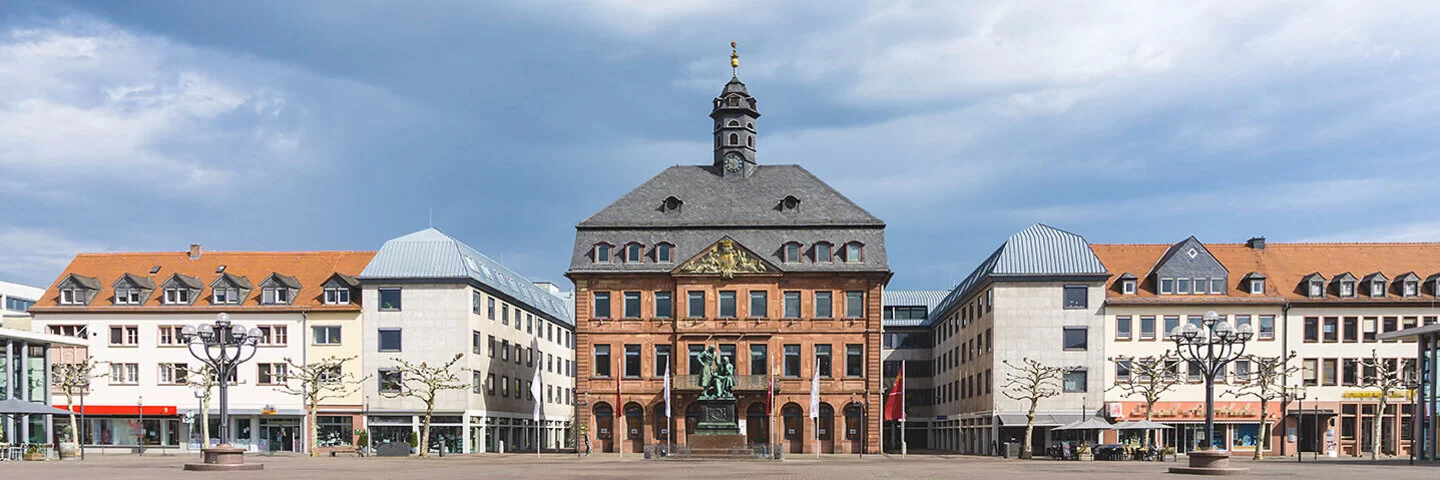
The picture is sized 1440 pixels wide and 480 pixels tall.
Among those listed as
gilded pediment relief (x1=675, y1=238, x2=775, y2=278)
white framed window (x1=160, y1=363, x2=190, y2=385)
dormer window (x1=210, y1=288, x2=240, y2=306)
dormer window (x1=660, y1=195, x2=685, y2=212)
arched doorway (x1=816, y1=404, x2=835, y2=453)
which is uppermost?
dormer window (x1=660, y1=195, x2=685, y2=212)

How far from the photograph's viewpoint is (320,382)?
77.6m

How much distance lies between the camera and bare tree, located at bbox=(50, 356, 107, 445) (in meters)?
77.0

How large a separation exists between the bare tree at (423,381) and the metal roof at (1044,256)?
31.8 metres

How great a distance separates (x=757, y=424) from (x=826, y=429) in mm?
4210

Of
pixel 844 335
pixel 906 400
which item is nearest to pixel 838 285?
pixel 844 335

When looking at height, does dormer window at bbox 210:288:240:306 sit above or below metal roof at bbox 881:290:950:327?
above

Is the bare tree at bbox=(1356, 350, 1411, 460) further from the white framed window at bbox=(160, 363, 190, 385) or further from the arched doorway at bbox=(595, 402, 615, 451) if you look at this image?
the white framed window at bbox=(160, 363, 190, 385)

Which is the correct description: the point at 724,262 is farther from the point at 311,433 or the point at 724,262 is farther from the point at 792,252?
the point at 311,433

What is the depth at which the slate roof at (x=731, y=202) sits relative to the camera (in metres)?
79.4

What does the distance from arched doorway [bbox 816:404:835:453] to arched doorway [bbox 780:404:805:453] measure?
122cm

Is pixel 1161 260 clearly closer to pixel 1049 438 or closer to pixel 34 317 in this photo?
pixel 1049 438

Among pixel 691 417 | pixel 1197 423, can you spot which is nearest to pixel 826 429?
pixel 691 417

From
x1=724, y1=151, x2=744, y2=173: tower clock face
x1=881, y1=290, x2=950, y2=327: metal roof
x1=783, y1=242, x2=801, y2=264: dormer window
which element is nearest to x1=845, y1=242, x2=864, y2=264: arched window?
x1=783, y1=242, x2=801, y2=264: dormer window

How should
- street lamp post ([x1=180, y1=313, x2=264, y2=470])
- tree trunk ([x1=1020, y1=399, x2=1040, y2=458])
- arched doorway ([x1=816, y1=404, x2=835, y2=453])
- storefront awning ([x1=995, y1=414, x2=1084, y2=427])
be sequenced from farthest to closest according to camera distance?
arched doorway ([x1=816, y1=404, x2=835, y2=453])
storefront awning ([x1=995, y1=414, x2=1084, y2=427])
tree trunk ([x1=1020, y1=399, x2=1040, y2=458])
street lamp post ([x1=180, y1=313, x2=264, y2=470])
